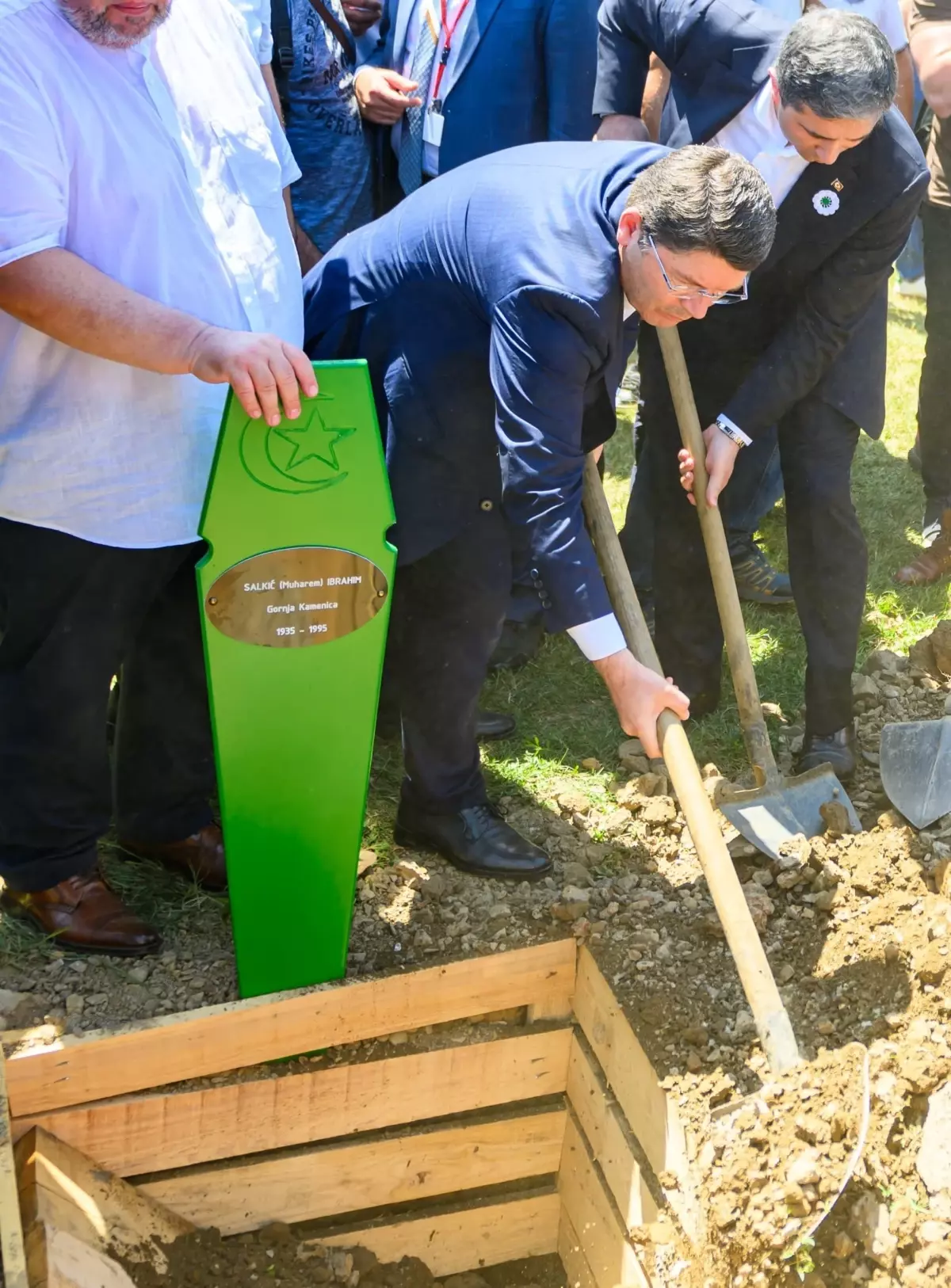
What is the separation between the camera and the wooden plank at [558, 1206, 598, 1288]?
127 inches

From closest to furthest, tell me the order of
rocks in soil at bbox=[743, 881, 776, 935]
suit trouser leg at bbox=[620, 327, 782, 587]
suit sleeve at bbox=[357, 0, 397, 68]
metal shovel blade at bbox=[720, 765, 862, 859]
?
1. rocks in soil at bbox=[743, 881, 776, 935]
2. metal shovel blade at bbox=[720, 765, 862, 859]
3. suit sleeve at bbox=[357, 0, 397, 68]
4. suit trouser leg at bbox=[620, 327, 782, 587]

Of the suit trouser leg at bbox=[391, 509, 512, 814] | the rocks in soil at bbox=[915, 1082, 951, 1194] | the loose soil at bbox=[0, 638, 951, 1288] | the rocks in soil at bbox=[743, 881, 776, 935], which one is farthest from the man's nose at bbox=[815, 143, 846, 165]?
the rocks in soil at bbox=[915, 1082, 951, 1194]

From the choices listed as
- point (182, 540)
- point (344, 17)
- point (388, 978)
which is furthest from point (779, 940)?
point (344, 17)

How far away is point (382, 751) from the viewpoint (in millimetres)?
3932

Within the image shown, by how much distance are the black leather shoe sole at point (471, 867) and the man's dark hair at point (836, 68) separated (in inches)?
78.3

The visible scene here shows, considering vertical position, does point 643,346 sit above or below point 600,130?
below

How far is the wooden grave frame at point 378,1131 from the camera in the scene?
276 cm

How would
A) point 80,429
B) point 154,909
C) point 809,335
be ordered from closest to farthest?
point 80,429, point 154,909, point 809,335

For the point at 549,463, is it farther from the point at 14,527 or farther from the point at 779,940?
the point at 779,940

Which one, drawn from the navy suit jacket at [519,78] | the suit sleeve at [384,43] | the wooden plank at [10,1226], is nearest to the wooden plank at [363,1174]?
the wooden plank at [10,1226]

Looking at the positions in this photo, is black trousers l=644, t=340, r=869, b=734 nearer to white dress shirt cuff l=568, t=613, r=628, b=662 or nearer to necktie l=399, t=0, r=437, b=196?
necktie l=399, t=0, r=437, b=196

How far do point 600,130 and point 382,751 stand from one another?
1.95 metres

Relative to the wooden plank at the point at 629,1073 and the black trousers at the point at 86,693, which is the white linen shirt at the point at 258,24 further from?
the wooden plank at the point at 629,1073

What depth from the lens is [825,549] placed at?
3666 mm
